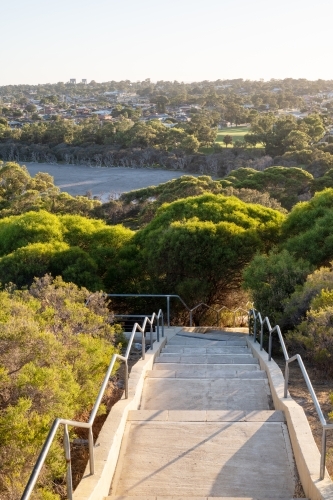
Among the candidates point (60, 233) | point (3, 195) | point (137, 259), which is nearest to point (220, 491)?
point (137, 259)

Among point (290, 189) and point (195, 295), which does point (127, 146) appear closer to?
point (290, 189)

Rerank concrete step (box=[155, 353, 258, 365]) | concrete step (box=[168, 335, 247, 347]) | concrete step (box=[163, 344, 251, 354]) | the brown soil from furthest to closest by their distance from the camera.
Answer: concrete step (box=[168, 335, 247, 347]) → concrete step (box=[163, 344, 251, 354]) → concrete step (box=[155, 353, 258, 365]) → the brown soil

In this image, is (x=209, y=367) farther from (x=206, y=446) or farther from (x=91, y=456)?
(x=91, y=456)

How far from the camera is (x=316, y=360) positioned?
7.43 m

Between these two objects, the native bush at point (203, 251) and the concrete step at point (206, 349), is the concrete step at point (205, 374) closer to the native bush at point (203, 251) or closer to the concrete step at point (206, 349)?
the concrete step at point (206, 349)

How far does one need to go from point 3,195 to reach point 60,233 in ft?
70.3

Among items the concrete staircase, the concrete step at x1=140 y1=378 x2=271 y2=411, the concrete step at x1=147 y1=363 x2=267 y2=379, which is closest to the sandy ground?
the concrete step at x1=147 y1=363 x2=267 y2=379

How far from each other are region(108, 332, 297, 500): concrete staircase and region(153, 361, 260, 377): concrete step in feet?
2.21

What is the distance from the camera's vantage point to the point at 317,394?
6.74m

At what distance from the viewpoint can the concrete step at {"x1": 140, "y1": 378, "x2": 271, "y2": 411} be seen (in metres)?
6.25

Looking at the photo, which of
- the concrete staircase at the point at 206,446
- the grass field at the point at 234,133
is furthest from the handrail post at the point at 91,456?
the grass field at the point at 234,133

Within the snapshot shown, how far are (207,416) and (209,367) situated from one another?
239 cm

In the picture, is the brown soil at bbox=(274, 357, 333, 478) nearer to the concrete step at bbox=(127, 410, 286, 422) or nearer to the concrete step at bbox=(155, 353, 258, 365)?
the concrete step at bbox=(127, 410, 286, 422)

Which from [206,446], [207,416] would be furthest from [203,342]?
[206,446]
